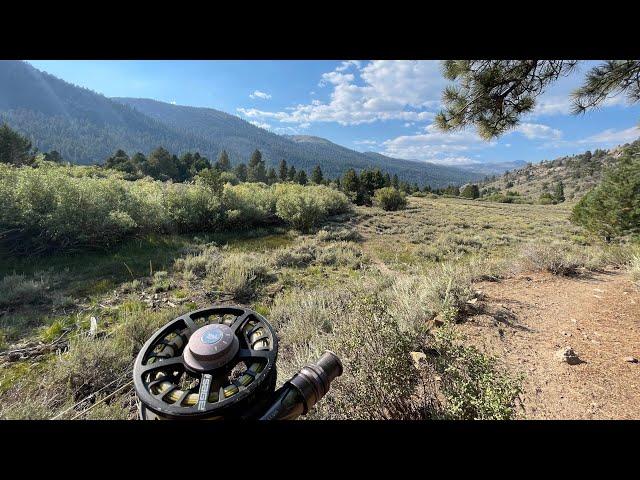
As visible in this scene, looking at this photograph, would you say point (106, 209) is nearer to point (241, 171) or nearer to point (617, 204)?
point (617, 204)

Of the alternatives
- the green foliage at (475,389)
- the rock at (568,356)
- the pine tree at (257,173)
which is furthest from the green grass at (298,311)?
the pine tree at (257,173)

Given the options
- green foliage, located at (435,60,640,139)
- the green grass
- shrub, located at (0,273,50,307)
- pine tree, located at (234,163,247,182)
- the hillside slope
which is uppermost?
the hillside slope

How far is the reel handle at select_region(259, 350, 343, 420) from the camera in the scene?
130 cm

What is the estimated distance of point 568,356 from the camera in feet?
9.82

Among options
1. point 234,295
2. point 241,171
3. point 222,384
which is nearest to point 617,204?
point 234,295

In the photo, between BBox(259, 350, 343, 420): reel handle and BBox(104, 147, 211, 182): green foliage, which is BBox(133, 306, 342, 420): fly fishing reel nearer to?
BBox(259, 350, 343, 420): reel handle

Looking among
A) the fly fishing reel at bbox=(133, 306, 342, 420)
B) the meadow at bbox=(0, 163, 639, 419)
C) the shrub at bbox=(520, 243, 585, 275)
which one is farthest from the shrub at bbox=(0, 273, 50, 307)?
the shrub at bbox=(520, 243, 585, 275)

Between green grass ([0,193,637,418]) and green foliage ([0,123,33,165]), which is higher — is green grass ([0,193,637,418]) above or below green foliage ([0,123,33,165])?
below

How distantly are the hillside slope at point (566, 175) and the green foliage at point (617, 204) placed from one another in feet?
190

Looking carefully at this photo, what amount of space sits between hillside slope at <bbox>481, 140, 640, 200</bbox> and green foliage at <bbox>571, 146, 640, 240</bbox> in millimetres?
58030

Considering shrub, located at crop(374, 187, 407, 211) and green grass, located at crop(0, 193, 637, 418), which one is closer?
green grass, located at crop(0, 193, 637, 418)

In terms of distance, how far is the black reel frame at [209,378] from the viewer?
4.09ft
